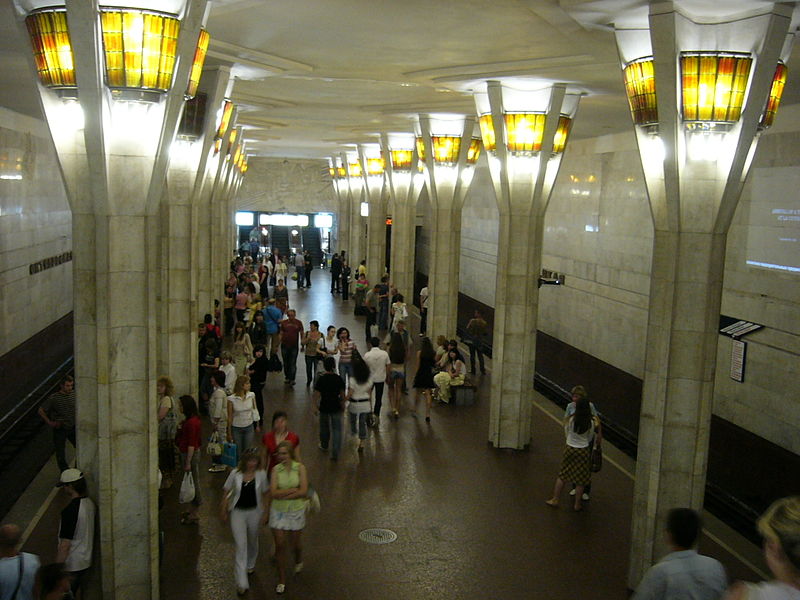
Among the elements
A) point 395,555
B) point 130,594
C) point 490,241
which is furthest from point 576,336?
A: point 130,594

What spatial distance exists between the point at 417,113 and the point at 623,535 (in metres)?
10.5

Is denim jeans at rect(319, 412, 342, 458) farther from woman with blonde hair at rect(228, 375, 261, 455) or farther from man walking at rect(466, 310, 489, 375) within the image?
man walking at rect(466, 310, 489, 375)

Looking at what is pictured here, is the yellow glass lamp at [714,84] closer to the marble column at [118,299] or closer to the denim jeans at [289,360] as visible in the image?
the marble column at [118,299]

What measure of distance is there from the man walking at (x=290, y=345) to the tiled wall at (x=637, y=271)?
6613 millimetres

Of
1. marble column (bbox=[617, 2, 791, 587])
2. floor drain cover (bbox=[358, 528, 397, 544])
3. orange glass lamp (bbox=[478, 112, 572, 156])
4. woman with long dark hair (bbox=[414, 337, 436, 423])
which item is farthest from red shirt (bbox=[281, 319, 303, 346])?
marble column (bbox=[617, 2, 791, 587])

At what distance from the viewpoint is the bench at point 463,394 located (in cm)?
1441

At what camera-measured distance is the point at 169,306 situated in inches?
509

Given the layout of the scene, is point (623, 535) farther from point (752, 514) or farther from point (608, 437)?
point (608, 437)

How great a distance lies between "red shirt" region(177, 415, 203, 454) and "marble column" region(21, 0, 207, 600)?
1.60m

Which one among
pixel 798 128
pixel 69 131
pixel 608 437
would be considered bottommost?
pixel 608 437

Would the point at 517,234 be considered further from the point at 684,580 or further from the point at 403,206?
the point at 403,206

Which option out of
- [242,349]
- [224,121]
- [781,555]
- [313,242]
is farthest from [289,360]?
[313,242]

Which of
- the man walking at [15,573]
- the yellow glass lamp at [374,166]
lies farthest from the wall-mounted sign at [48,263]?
the man walking at [15,573]

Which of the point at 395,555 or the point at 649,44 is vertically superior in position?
the point at 649,44
